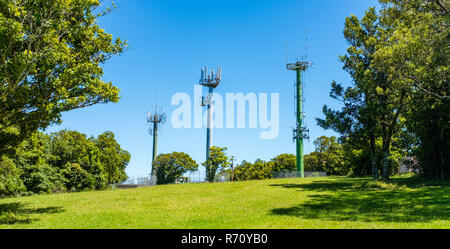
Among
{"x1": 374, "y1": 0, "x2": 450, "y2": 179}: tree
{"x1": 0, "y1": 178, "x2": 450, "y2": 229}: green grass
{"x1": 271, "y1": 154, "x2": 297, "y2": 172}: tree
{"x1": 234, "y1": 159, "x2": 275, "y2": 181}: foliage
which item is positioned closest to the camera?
{"x1": 0, "y1": 178, "x2": 450, "y2": 229}: green grass

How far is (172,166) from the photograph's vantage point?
10500 cm

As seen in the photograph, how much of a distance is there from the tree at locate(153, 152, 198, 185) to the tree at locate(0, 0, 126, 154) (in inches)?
3347

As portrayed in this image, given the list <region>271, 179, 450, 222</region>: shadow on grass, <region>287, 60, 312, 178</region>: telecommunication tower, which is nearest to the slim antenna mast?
<region>287, 60, 312, 178</region>: telecommunication tower

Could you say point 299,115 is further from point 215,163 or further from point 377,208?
point 377,208

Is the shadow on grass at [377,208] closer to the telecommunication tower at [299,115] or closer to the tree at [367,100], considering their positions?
the tree at [367,100]

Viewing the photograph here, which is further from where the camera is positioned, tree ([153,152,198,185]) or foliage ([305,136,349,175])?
tree ([153,152,198,185])

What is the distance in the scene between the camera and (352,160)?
171 feet

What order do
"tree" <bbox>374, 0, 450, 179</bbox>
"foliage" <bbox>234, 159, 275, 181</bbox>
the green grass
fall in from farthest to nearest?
"foliage" <bbox>234, 159, 275, 181</bbox>
"tree" <bbox>374, 0, 450, 179</bbox>
the green grass

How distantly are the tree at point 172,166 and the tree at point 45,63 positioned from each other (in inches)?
3347

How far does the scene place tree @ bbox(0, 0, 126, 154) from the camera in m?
14.6

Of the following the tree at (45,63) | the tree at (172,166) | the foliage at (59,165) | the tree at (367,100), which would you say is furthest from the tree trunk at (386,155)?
the tree at (172,166)

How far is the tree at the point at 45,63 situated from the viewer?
48.0 ft

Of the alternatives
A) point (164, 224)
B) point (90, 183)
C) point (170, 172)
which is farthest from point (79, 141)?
point (164, 224)

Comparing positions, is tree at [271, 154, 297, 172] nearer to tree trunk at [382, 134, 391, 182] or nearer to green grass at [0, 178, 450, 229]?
tree trunk at [382, 134, 391, 182]
